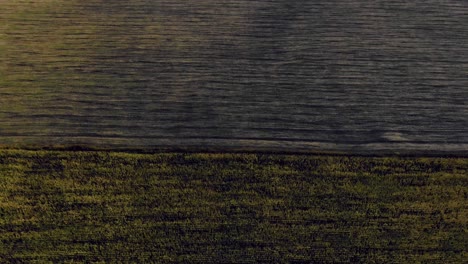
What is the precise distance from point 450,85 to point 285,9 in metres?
4.86

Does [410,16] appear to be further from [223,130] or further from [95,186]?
[95,186]

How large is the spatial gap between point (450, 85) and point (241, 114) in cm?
538

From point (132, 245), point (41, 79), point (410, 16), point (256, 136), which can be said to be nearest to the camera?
point (132, 245)

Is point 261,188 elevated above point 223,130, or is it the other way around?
point 223,130

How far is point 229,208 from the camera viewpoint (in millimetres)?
8375

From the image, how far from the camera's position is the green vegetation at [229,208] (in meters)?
7.87

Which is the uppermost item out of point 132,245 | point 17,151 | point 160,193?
point 17,151

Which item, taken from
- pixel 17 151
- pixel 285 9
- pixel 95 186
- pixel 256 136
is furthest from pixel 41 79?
pixel 285 9

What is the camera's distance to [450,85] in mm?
10617

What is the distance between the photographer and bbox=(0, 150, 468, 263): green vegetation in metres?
7.87

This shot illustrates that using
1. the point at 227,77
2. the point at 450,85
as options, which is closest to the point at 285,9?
the point at 227,77

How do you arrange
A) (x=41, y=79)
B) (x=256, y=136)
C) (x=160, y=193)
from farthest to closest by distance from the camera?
(x=41, y=79), (x=256, y=136), (x=160, y=193)

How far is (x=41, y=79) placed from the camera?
10.3m

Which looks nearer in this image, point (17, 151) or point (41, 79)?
point (17, 151)
